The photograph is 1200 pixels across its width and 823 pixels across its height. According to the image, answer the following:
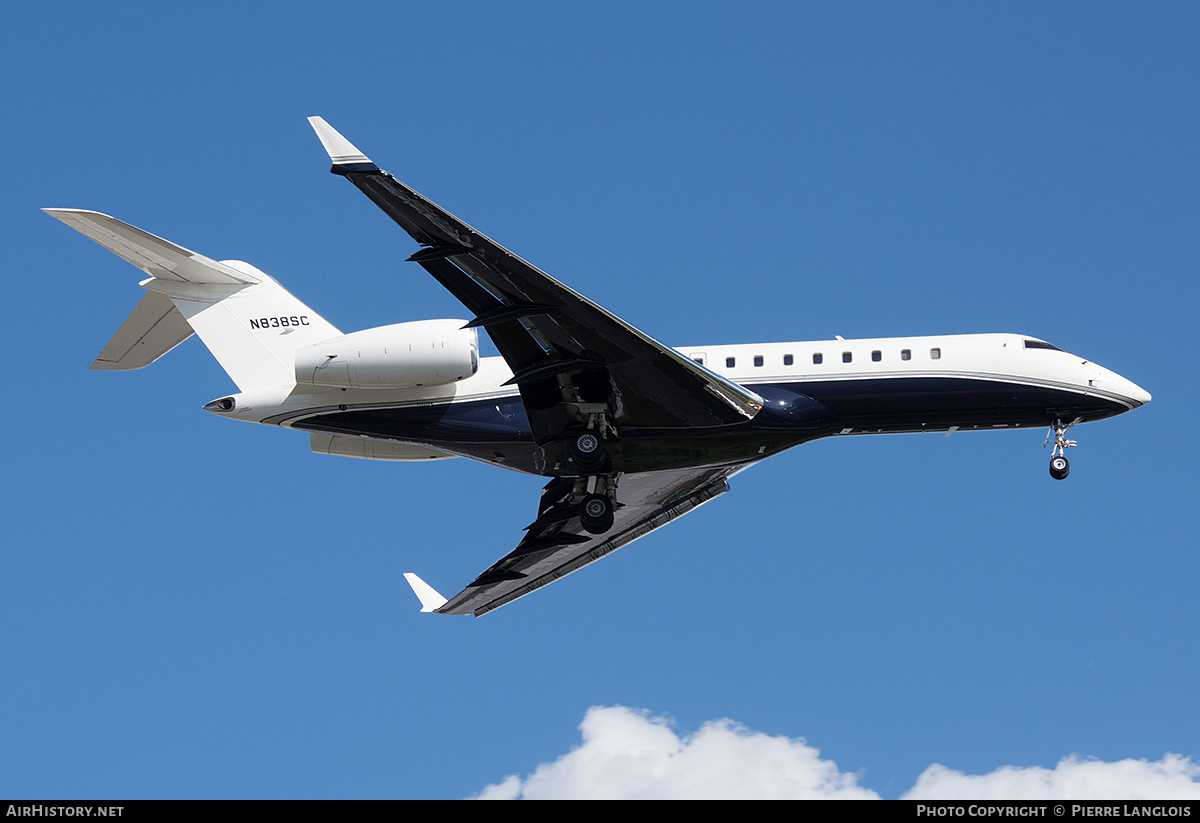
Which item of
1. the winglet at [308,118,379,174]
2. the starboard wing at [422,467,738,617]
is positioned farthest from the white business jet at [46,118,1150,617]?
the winglet at [308,118,379,174]

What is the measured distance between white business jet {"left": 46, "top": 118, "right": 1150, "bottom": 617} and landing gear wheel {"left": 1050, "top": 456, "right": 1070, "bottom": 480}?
0.14 feet

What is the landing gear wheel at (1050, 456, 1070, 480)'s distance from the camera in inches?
811

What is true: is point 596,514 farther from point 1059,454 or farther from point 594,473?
point 1059,454

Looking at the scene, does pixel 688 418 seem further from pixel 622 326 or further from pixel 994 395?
pixel 994 395

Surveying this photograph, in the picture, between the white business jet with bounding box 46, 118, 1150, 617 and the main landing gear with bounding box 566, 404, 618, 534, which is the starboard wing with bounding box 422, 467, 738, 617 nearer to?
the white business jet with bounding box 46, 118, 1150, 617

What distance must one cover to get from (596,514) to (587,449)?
1414 millimetres

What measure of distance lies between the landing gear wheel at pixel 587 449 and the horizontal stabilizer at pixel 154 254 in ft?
22.2

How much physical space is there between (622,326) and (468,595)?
8244mm

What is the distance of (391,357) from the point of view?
19.1 m

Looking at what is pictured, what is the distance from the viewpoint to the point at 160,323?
21.6m

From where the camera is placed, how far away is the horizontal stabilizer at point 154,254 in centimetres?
1948

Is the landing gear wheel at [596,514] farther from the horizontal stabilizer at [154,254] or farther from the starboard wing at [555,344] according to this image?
the horizontal stabilizer at [154,254]

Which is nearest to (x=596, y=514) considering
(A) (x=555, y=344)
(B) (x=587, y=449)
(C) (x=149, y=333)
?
(B) (x=587, y=449)
